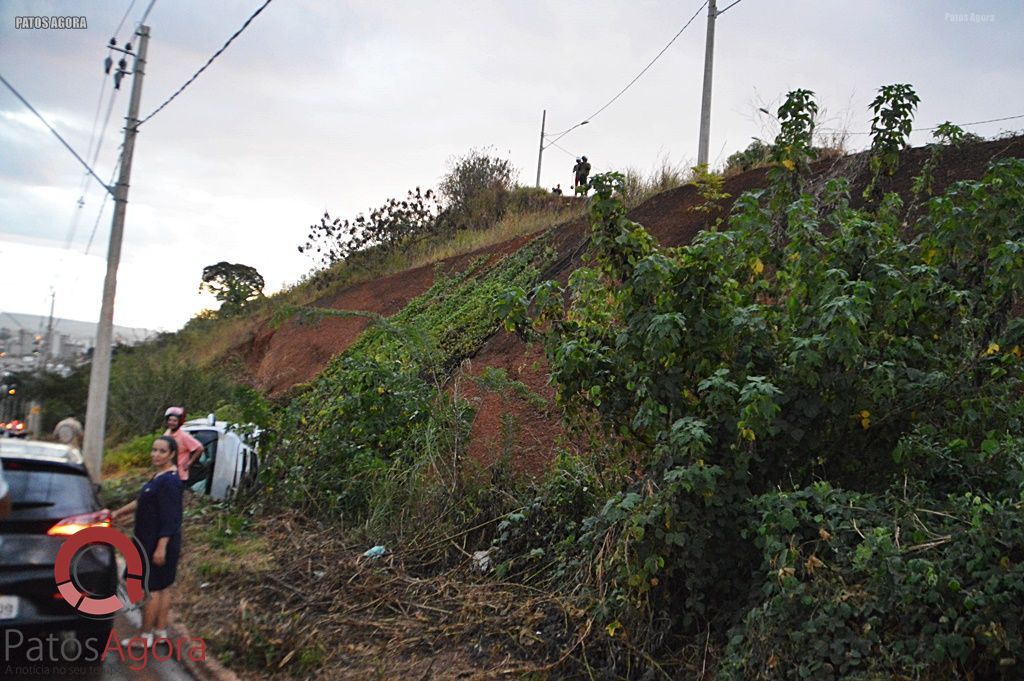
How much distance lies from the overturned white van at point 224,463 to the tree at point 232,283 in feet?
86.7

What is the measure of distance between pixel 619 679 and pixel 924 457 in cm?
224

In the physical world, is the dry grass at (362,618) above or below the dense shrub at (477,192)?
below

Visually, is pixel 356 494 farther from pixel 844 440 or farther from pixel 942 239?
pixel 942 239

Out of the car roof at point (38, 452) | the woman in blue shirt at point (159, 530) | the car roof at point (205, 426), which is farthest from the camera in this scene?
the car roof at point (205, 426)

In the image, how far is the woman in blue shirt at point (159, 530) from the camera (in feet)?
19.2

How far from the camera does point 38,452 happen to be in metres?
5.73

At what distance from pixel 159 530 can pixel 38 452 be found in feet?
3.21

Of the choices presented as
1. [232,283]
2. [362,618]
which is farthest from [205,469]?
[232,283]

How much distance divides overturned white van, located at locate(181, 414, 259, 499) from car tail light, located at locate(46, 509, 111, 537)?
4497 mm

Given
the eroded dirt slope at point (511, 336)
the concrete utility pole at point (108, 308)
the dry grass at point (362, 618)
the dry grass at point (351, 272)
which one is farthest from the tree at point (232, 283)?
the dry grass at point (362, 618)

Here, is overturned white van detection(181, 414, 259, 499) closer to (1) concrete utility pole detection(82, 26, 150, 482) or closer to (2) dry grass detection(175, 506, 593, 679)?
(2) dry grass detection(175, 506, 593, 679)

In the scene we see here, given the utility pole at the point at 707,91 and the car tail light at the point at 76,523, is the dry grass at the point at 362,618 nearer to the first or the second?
the car tail light at the point at 76,523

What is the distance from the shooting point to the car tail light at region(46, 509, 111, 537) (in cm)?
514

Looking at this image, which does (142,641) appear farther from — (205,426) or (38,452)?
(205,426)
